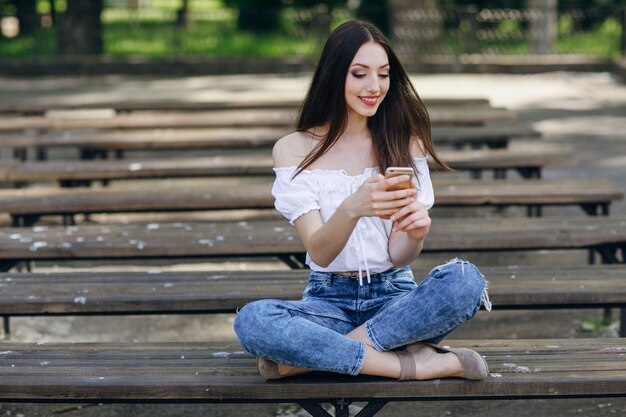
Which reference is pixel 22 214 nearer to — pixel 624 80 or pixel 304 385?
pixel 304 385

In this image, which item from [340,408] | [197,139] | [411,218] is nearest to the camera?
[411,218]

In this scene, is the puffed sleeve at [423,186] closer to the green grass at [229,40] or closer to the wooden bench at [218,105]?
the wooden bench at [218,105]

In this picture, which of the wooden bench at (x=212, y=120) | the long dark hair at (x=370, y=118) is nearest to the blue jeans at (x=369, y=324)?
the long dark hair at (x=370, y=118)

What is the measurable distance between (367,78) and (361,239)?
0.53 m

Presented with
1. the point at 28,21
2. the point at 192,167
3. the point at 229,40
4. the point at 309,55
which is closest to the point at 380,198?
the point at 192,167

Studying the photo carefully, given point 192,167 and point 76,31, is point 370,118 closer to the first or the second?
point 192,167

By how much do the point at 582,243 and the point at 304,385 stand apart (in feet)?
7.04

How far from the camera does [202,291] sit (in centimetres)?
441

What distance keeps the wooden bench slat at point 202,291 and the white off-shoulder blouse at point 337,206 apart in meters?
0.74

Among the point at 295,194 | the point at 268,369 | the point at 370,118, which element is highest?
the point at 370,118

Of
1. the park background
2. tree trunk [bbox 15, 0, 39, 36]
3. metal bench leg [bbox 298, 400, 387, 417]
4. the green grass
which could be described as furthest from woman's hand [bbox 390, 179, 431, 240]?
tree trunk [bbox 15, 0, 39, 36]

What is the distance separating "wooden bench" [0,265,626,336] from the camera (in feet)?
14.2

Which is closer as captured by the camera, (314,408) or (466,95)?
(314,408)

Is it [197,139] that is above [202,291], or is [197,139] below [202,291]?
above
